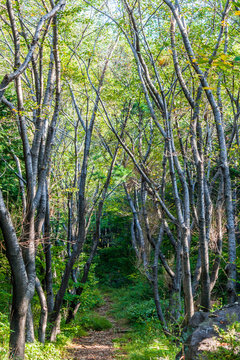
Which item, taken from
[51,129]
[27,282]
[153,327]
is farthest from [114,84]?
[153,327]

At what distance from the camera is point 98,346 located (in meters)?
10.5

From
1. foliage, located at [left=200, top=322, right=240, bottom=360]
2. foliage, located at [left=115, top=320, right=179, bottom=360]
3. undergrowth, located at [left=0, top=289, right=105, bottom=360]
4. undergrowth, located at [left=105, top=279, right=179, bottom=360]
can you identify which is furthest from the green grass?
foliage, located at [left=200, top=322, right=240, bottom=360]

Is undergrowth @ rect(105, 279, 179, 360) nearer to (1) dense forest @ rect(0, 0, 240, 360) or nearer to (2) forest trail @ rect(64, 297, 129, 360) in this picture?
(1) dense forest @ rect(0, 0, 240, 360)

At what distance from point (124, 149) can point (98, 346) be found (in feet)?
20.9

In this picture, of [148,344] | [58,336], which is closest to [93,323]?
[58,336]

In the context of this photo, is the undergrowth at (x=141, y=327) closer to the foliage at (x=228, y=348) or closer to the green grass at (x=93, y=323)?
the green grass at (x=93, y=323)

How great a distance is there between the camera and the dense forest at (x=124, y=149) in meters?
5.65

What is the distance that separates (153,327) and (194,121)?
817 cm

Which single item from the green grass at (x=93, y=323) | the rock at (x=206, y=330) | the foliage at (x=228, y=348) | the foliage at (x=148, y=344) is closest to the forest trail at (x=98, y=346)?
the green grass at (x=93, y=323)

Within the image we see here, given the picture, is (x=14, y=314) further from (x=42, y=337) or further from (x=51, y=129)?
(x=51, y=129)

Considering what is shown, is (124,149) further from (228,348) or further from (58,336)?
(58,336)

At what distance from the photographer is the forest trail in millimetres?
9133

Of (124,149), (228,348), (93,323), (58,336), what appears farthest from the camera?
(93,323)

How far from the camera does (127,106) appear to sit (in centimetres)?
1127
